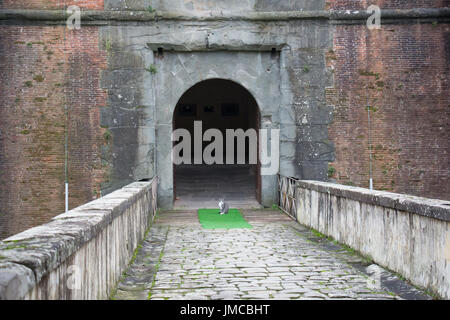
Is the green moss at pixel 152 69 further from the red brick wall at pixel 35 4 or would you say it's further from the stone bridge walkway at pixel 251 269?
the stone bridge walkway at pixel 251 269

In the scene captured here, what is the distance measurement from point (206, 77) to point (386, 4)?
15.0 ft

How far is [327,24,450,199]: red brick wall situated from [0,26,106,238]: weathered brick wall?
18.4 feet

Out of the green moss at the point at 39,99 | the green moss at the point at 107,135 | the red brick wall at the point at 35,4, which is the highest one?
the red brick wall at the point at 35,4

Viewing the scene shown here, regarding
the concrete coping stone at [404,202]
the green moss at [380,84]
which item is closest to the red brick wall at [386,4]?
the green moss at [380,84]

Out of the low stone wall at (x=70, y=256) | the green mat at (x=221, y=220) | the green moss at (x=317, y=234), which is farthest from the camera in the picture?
the green mat at (x=221, y=220)

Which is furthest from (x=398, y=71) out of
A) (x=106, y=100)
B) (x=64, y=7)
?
(x=64, y=7)

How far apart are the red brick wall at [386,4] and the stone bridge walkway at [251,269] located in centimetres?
609

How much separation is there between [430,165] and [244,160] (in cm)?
1009

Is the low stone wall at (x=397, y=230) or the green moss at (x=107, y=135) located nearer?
the low stone wall at (x=397, y=230)

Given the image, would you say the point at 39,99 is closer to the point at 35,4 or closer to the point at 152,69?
the point at 35,4

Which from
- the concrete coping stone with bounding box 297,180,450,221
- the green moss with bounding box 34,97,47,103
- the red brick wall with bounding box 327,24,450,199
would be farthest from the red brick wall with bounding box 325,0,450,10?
the green moss with bounding box 34,97,47,103

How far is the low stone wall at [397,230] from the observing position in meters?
4.34

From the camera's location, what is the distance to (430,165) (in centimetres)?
1232

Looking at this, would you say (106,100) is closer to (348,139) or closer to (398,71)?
Result: (348,139)
